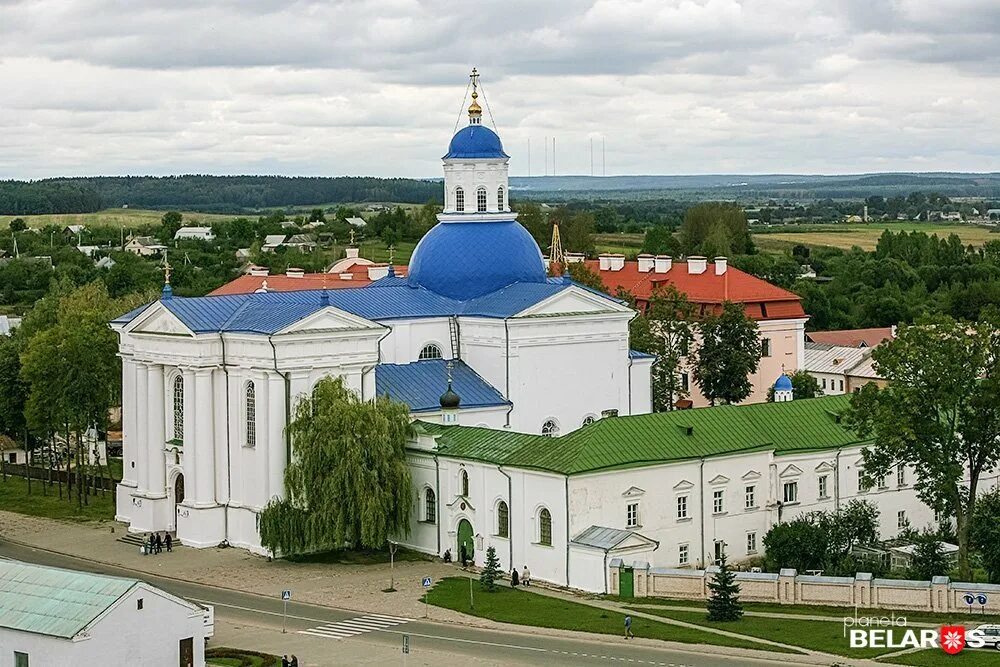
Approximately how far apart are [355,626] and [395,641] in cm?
196

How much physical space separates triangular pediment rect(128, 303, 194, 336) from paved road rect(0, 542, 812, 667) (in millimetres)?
9239

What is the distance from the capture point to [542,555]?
44.5 metres

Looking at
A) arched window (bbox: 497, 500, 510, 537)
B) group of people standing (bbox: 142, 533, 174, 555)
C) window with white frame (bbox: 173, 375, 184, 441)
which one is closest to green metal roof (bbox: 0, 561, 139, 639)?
arched window (bbox: 497, 500, 510, 537)

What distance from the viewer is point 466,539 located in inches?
1854

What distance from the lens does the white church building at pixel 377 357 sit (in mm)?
49375

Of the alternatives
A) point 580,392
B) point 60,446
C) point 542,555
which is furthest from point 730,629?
point 60,446

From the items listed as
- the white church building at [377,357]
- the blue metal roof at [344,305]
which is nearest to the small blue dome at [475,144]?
the white church building at [377,357]

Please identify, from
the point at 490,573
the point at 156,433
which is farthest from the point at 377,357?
the point at 490,573

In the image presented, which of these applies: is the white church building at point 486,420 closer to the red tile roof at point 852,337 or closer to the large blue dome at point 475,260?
the large blue dome at point 475,260

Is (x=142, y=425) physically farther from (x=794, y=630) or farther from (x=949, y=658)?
(x=949, y=658)

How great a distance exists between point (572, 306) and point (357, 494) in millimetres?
10423

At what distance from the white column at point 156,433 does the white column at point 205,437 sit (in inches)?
79.2

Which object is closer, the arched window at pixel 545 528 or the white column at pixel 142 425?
the arched window at pixel 545 528

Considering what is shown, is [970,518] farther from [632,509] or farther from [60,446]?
[60,446]
